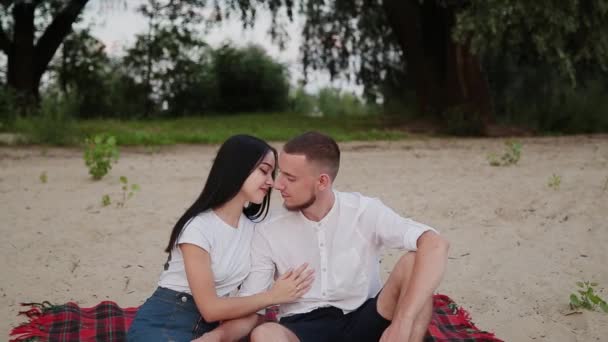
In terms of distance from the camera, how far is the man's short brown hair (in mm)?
3225

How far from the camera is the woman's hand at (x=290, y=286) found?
3.16 metres

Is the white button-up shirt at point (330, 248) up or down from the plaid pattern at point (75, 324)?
up

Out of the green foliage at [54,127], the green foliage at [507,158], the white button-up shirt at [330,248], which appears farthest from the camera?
the green foliage at [54,127]

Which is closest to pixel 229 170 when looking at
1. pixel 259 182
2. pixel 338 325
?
pixel 259 182

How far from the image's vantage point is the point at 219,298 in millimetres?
3125

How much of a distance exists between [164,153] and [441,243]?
24.2 ft

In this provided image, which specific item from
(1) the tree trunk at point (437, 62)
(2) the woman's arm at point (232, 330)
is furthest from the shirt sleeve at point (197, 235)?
(1) the tree trunk at point (437, 62)

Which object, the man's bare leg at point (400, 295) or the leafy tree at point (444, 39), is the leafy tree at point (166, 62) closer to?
the leafy tree at point (444, 39)

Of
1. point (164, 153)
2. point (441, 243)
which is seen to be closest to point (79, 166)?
point (164, 153)

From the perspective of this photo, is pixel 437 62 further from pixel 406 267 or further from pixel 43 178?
pixel 406 267

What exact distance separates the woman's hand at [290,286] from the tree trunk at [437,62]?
10.3 m

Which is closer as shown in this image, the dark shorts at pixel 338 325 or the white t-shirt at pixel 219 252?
the white t-shirt at pixel 219 252

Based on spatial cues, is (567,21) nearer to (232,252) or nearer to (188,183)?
(188,183)

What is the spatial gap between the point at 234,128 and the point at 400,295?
10.2 metres
